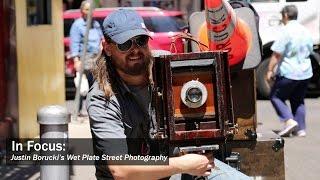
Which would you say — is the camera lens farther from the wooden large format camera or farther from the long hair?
the long hair

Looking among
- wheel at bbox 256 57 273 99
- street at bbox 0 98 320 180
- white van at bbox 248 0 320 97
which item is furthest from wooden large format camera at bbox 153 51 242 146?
white van at bbox 248 0 320 97

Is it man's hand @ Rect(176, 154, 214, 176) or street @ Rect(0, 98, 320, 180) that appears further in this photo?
street @ Rect(0, 98, 320, 180)

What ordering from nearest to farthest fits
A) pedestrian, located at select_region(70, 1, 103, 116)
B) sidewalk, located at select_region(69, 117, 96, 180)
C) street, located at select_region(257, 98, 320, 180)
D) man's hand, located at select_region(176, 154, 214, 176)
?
man's hand, located at select_region(176, 154, 214, 176) < sidewalk, located at select_region(69, 117, 96, 180) < street, located at select_region(257, 98, 320, 180) < pedestrian, located at select_region(70, 1, 103, 116)

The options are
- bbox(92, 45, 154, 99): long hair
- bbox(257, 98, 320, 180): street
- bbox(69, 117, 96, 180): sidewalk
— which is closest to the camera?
bbox(92, 45, 154, 99): long hair

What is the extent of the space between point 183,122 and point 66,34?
11772 mm

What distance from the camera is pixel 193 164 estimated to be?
282cm

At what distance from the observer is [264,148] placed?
15.3 ft

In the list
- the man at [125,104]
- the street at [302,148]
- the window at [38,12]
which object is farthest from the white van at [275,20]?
the man at [125,104]

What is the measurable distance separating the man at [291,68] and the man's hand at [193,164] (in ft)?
21.5

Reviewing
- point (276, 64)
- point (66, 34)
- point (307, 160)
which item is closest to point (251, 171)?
point (307, 160)

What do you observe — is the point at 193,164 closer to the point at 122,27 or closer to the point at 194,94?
the point at 194,94

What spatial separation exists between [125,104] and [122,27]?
13.1 inches

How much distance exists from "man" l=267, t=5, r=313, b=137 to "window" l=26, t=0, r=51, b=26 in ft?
10.1

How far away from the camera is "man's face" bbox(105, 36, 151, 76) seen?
292 cm
